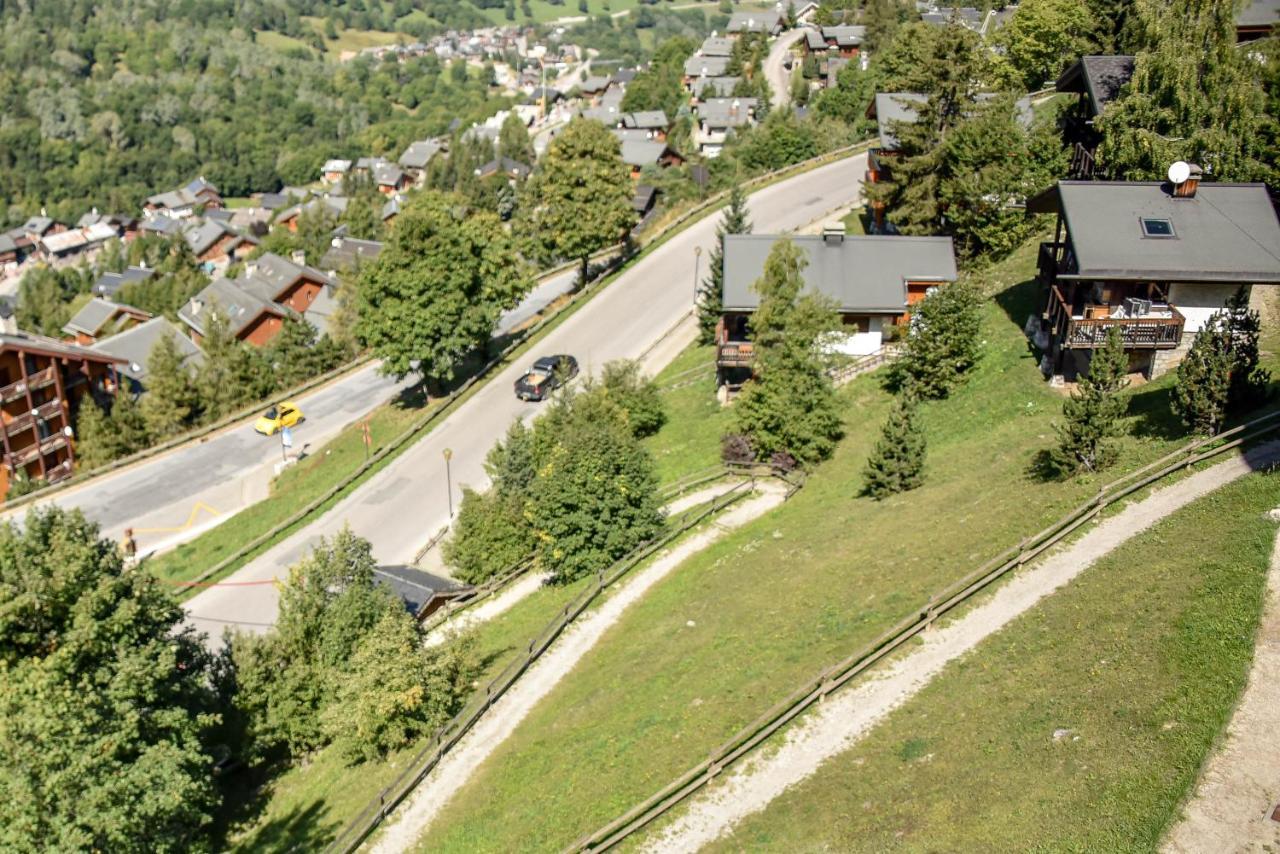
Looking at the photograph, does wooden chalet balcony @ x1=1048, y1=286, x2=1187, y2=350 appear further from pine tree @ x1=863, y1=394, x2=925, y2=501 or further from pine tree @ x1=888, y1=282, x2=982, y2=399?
pine tree @ x1=863, y1=394, x2=925, y2=501

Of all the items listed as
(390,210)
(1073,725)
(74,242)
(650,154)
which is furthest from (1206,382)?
(74,242)

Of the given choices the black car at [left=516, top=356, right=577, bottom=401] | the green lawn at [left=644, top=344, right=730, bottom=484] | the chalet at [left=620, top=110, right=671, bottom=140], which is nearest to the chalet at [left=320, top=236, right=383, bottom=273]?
the chalet at [left=620, top=110, right=671, bottom=140]

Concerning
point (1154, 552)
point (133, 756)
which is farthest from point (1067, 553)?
point (133, 756)

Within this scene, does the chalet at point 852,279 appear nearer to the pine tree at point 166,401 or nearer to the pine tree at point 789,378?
the pine tree at point 789,378

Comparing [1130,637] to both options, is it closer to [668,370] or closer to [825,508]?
[825,508]

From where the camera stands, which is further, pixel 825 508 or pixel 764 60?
pixel 764 60

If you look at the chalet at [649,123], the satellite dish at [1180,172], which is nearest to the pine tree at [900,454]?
the satellite dish at [1180,172]
